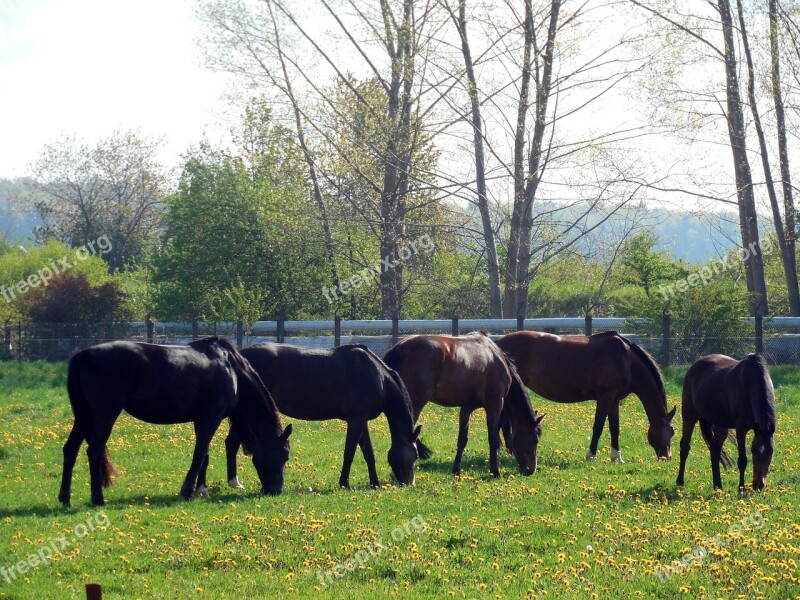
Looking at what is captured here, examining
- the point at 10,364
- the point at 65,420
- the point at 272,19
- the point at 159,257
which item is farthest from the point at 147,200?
the point at 65,420

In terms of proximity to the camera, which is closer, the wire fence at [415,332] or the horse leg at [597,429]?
the horse leg at [597,429]

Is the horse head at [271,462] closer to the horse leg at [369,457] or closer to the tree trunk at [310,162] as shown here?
the horse leg at [369,457]

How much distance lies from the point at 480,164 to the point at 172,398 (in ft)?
58.1

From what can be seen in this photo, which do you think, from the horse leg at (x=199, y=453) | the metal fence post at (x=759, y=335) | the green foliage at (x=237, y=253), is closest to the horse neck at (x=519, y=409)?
the horse leg at (x=199, y=453)

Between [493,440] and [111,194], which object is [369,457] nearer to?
[493,440]

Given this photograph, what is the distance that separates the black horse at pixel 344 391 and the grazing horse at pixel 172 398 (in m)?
0.62

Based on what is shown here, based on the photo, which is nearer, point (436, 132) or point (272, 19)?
point (436, 132)

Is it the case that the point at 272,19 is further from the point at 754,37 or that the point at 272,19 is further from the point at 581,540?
the point at 581,540

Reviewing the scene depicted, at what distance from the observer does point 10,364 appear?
25781 millimetres

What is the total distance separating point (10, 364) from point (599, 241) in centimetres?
1721

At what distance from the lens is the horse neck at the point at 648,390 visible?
43.8 feet

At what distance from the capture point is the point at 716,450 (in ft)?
34.6

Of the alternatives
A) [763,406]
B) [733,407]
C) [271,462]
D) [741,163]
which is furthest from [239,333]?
[763,406]

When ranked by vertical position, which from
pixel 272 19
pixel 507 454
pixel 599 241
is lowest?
pixel 507 454
